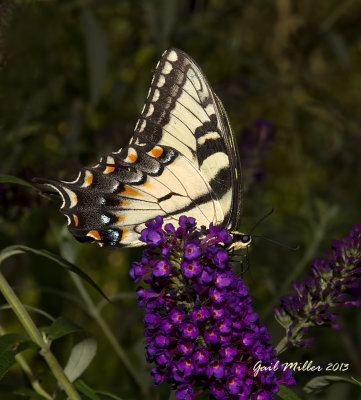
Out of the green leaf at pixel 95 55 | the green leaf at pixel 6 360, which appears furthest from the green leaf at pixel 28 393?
the green leaf at pixel 95 55

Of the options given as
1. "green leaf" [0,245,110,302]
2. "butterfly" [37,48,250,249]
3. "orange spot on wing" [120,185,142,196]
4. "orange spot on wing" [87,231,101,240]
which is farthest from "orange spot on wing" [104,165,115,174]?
"green leaf" [0,245,110,302]

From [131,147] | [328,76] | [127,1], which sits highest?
[127,1]

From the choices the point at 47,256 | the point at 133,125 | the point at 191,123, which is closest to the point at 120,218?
the point at 191,123

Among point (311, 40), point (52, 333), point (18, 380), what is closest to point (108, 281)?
point (18, 380)

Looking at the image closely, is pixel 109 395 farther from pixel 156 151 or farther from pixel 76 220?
pixel 156 151

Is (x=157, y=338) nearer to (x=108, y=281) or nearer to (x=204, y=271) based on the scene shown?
(x=204, y=271)

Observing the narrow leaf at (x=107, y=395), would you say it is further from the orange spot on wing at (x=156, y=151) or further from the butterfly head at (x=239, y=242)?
the orange spot on wing at (x=156, y=151)

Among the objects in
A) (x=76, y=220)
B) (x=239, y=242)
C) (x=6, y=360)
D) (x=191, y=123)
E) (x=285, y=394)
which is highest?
(x=191, y=123)
